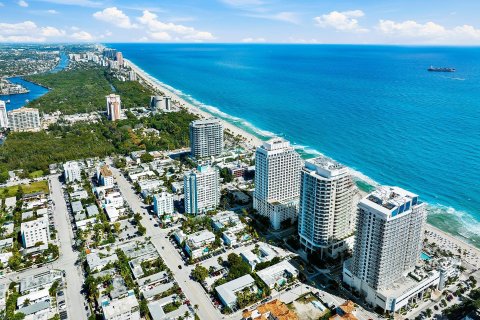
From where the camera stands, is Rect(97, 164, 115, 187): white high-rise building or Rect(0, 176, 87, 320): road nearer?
Rect(0, 176, 87, 320): road

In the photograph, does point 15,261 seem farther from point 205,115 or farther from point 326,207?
point 205,115

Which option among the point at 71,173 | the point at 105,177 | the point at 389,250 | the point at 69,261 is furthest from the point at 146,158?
the point at 389,250

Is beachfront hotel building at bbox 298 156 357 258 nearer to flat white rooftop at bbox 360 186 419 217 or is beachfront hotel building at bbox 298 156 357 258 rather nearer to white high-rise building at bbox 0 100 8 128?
flat white rooftop at bbox 360 186 419 217

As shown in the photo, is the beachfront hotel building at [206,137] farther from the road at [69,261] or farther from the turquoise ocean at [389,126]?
the road at [69,261]

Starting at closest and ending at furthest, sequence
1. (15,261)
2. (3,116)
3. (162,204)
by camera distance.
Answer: (15,261)
(162,204)
(3,116)

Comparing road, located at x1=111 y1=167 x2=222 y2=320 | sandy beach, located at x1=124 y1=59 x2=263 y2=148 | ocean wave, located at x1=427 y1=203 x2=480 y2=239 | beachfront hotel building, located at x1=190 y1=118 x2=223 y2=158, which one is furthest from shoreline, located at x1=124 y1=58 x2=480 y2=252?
road, located at x1=111 y1=167 x2=222 y2=320

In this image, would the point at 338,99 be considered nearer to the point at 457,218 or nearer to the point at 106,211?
the point at 457,218
